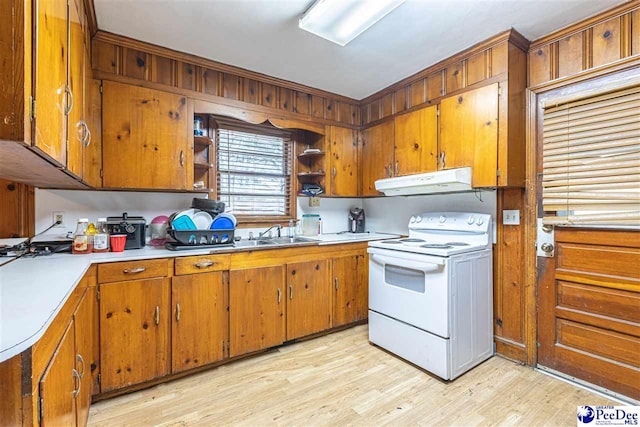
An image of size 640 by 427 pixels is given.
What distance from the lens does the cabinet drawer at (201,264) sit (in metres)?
2.07

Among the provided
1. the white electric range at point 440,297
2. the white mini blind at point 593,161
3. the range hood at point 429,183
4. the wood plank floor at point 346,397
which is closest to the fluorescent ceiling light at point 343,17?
the range hood at point 429,183

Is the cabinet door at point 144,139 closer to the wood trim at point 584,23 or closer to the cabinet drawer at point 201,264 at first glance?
the cabinet drawer at point 201,264

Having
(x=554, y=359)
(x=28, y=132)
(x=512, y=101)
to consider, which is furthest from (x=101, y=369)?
(x=512, y=101)

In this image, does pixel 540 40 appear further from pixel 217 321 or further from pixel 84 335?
pixel 84 335

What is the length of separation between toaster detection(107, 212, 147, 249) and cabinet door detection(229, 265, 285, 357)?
0.71m

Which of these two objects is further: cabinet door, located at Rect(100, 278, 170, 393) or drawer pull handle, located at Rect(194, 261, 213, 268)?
drawer pull handle, located at Rect(194, 261, 213, 268)

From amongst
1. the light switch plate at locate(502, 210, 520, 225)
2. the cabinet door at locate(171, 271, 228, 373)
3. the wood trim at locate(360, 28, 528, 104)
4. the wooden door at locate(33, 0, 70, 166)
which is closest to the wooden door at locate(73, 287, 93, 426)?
the cabinet door at locate(171, 271, 228, 373)

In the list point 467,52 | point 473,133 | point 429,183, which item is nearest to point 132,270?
point 429,183

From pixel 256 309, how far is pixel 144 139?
155 centimetres

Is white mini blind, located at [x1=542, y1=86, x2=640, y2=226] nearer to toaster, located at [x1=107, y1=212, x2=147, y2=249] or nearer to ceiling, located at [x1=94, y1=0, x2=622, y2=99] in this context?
ceiling, located at [x1=94, y1=0, x2=622, y2=99]

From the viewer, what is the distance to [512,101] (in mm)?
2184

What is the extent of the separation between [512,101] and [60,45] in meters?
2.62

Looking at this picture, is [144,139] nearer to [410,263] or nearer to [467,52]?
[410,263]

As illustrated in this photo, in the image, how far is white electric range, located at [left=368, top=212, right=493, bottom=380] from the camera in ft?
6.85
